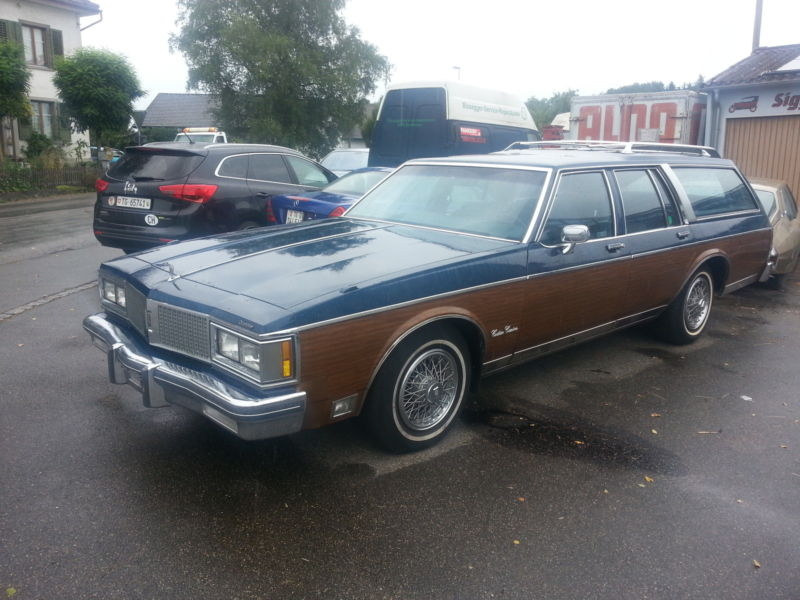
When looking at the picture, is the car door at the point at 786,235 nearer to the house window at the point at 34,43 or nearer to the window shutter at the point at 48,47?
the house window at the point at 34,43

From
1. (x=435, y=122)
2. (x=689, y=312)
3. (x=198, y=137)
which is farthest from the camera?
(x=198, y=137)

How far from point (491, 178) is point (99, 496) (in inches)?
127

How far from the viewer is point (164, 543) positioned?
3.13 meters

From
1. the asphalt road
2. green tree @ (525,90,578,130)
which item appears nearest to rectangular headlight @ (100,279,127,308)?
the asphalt road

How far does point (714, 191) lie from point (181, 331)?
5057 mm

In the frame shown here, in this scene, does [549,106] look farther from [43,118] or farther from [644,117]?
[644,117]

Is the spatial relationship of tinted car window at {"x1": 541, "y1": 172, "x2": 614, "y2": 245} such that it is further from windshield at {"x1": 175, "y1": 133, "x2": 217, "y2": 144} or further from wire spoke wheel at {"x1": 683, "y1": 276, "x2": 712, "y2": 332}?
windshield at {"x1": 175, "y1": 133, "x2": 217, "y2": 144}

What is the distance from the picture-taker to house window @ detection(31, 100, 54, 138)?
29156 mm

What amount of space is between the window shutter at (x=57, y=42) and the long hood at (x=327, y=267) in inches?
1173

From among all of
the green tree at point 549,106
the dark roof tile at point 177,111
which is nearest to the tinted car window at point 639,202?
the dark roof tile at point 177,111

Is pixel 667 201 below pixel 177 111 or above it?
below

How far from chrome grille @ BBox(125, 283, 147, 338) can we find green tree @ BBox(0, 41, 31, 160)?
19236 mm

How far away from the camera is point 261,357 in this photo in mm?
3252

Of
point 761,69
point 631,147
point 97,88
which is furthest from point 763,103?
point 97,88
